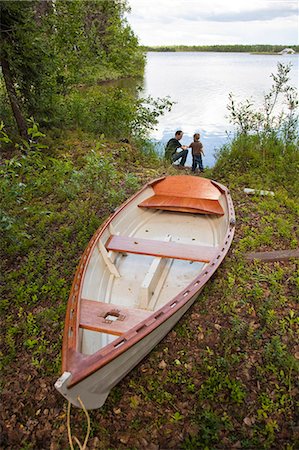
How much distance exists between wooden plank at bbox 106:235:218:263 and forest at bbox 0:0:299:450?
1.19ft

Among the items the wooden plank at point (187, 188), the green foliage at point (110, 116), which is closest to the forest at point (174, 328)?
the wooden plank at point (187, 188)

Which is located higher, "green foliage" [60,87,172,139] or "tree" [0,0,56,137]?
"tree" [0,0,56,137]

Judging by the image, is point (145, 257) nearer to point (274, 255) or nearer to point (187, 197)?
point (187, 197)

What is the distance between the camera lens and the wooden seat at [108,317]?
2350 mm

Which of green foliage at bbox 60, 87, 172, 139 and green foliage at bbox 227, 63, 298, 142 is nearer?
green foliage at bbox 227, 63, 298, 142

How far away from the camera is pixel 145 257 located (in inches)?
150

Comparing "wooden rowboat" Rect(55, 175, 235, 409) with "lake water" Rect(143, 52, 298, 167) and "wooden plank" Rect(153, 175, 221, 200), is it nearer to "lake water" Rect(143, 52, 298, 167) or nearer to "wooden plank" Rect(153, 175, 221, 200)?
"wooden plank" Rect(153, 175, 221, 200)

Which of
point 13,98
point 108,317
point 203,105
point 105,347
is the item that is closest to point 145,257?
point 108,317

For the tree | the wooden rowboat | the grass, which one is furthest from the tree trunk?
the wooden rowboat

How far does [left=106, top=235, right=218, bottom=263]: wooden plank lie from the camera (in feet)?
11.0

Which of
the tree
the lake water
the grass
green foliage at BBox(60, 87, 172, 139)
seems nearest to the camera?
the grass

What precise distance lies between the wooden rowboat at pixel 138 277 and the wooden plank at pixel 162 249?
0.01 metres

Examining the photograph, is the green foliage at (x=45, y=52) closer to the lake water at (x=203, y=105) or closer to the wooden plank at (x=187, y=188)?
the lake water at (x=203, y=105)

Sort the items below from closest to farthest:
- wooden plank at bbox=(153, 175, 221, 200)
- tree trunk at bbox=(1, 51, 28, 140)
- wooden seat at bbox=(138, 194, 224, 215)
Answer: wooden seat at bbox=(138, 194, 224, 215) → wooden plank at bbox=(153, 175, 221, 200) → tree trunk at bbox=(1, 51, 28, 140)
